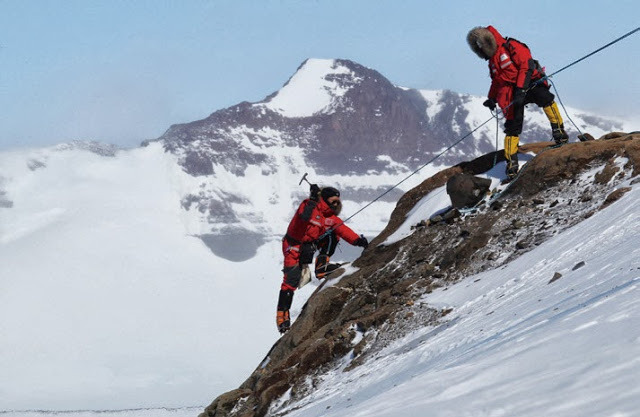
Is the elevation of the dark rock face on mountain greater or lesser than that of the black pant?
lesser

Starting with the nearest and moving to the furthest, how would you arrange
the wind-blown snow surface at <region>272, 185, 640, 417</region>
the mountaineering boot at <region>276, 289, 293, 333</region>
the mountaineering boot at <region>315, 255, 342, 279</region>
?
the wind-blown snow surface at <region>272, 185, 640, 417</region> → the mountaineering boot at <region>276, 289, 293, 333</region> → the mountaineering boot at <region>315, 255, 342, 279</region>

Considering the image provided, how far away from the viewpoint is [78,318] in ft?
510

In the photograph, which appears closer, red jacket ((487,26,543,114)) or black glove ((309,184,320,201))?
red jacket ((487,26,543,114))

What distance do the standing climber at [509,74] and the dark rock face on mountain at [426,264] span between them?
93 centimetres

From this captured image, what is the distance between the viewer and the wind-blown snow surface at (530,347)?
11.9 feet

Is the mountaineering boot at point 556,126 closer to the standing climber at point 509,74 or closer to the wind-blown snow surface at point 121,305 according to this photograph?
the standing climber at point 509,74

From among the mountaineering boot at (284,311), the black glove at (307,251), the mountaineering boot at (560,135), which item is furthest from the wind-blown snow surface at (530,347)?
the mountaineering boot at (284,311)

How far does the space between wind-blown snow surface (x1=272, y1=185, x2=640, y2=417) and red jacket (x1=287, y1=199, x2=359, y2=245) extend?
343 centimetres

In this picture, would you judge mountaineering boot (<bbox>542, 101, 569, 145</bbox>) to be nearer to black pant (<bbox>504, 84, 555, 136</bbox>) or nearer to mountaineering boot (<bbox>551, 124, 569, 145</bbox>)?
mountaineering boot (<bbox>551, 124, 569, 145</bbox>)

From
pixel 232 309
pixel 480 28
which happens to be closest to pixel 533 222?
pixel 480 28

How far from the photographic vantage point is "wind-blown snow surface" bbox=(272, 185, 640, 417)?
11.9 ft

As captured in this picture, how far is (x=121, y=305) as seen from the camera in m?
160

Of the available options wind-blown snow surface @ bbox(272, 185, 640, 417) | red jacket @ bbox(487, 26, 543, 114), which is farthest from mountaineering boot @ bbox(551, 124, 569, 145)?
wind-blown snow surface @ bbox(272, 185, 640, 417)

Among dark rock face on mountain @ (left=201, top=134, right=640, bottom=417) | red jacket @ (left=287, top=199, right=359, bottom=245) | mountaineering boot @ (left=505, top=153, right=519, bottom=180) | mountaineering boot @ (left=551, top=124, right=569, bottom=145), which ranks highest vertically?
red jacket @ (left=287, top=199, right=359, bottom=245)
